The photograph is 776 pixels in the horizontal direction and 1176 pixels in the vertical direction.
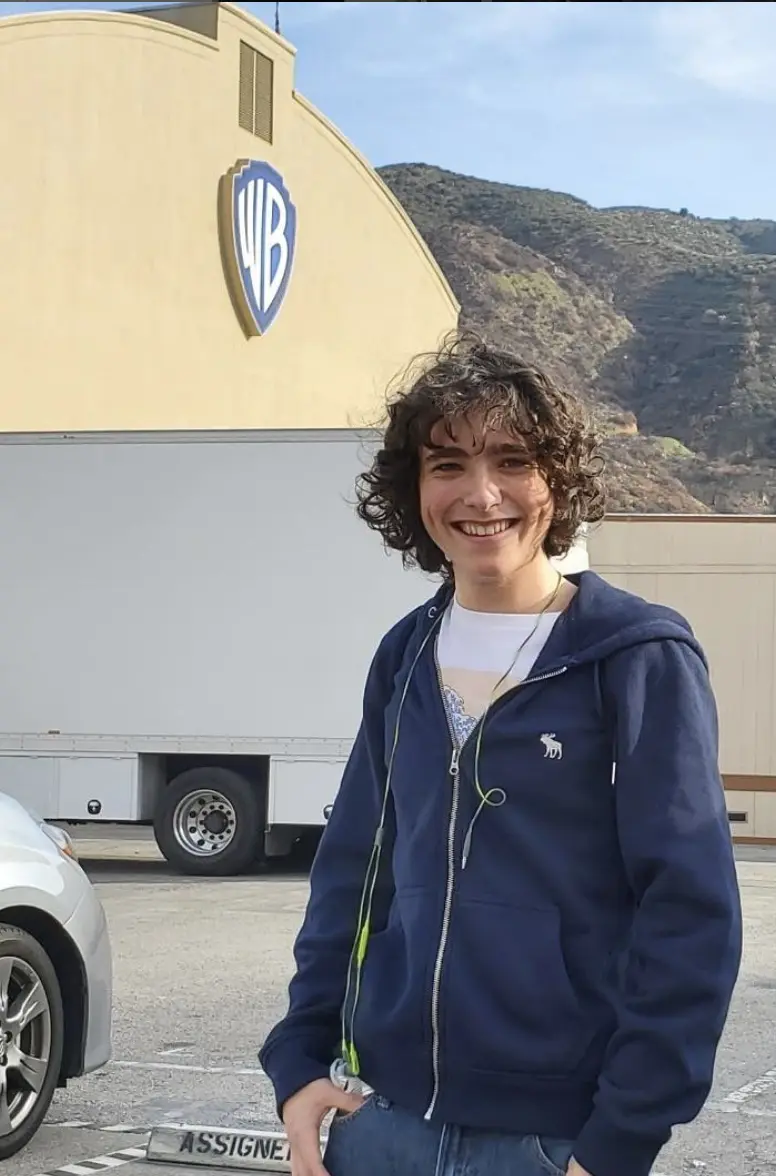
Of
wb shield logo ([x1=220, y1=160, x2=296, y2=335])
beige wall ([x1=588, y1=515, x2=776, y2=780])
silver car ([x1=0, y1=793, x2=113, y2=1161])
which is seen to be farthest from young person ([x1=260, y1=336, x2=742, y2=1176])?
wb shield logo ([x1=220, y1=160, x2=296, y2=335])

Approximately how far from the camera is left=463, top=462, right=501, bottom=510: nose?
2613 mm

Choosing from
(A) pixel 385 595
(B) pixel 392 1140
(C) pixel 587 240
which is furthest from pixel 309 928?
(C) pixel 587 240

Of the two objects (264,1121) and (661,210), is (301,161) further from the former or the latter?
(661,210)

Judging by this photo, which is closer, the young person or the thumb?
the young person

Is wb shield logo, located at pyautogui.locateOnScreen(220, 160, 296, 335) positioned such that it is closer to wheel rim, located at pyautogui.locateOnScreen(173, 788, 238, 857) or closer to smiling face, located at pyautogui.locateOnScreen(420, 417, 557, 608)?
wheel rim, located at pyautogui.locateOnScreen(173, 788, 238, 857)

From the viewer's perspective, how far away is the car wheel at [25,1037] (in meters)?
5.99

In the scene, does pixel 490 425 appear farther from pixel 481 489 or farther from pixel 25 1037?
pixel 25 1037

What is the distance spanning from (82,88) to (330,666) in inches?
393

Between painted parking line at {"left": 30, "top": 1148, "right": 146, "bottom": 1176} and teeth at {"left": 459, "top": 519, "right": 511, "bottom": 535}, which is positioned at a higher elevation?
teeth at {"left": 459, "top": 519, "right": 511, "bottom": 535}

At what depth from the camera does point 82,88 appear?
21.9m

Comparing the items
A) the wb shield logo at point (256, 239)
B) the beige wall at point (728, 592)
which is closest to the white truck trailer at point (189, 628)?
the beige wall at point (728, 592)

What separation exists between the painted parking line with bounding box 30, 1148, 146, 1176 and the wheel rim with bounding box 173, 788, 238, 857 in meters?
9.68

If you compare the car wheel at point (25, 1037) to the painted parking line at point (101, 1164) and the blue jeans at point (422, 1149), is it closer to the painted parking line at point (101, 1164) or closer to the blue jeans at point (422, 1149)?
the painted parking line at point (101, 1164)

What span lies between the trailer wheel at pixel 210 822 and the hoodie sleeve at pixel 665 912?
1355 cm
